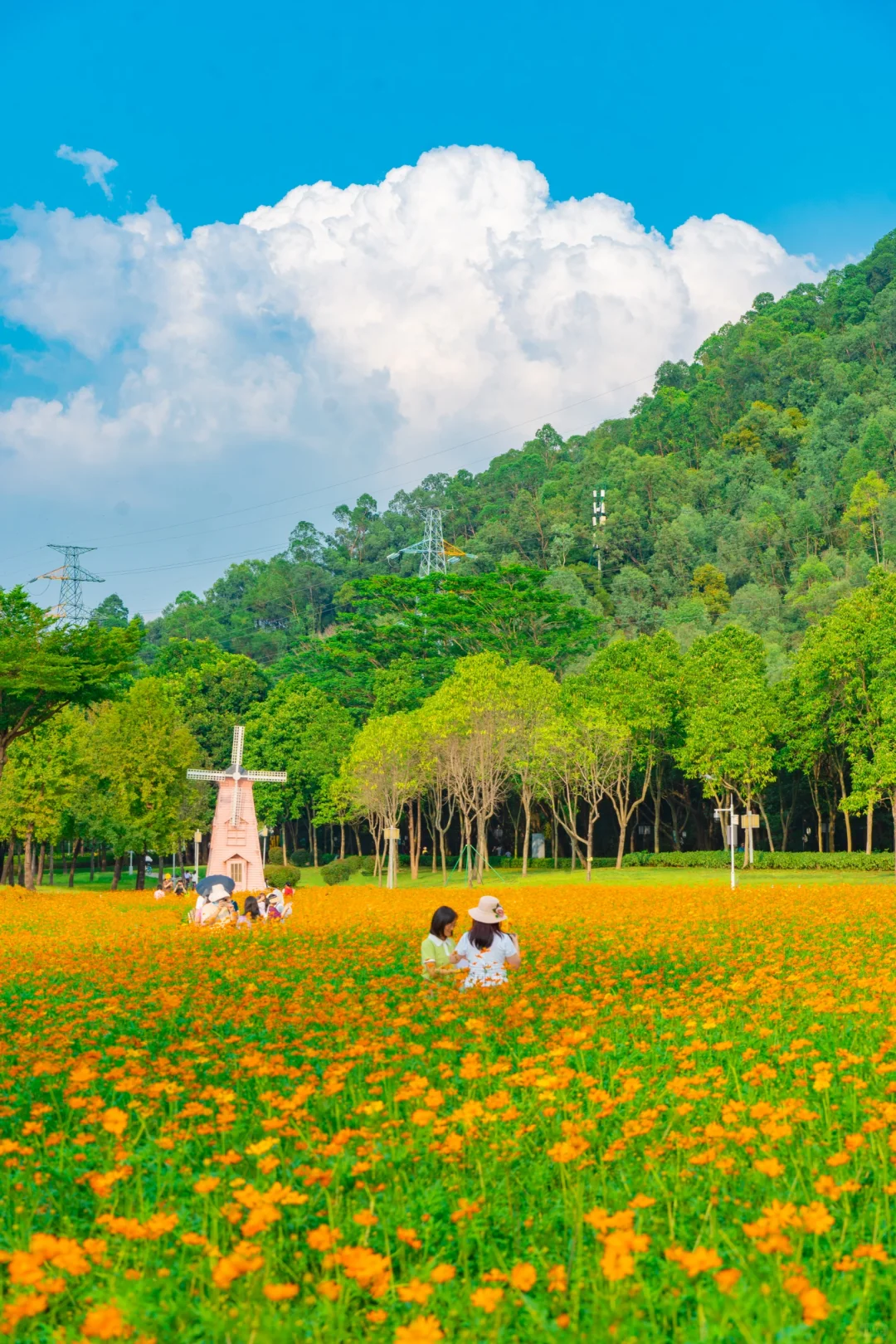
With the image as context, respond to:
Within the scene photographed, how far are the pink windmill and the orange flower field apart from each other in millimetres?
33150

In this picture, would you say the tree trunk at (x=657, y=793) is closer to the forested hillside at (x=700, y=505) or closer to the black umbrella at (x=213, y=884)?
the forested hillside at (x=700, y=505)

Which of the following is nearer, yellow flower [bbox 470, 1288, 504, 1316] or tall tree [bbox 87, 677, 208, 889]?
yellow flower [bbox 470, 1288, 504, 1316]

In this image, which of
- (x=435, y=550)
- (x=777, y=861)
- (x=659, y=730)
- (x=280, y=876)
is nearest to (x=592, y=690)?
(x=659, y=730)

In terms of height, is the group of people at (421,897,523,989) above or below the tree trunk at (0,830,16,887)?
above

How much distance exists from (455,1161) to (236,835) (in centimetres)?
3950

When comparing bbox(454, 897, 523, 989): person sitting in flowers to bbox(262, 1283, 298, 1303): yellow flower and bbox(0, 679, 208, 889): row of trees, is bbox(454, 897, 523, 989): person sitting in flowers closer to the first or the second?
bbox(262, 1283, 298, 1303): yellow flower

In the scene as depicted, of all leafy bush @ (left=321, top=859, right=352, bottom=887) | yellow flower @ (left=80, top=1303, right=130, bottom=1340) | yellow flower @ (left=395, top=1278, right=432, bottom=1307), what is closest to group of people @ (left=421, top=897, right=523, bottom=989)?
yellow flower @ (left=395, top=1278, right=432, bottom=1307)

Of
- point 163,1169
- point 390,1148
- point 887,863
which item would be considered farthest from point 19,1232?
point 887,863

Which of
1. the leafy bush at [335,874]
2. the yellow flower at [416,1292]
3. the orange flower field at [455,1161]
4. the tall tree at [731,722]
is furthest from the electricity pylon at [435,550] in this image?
the yellow flower at [416,1292]

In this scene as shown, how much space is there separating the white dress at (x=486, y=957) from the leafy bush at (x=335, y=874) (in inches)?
1649

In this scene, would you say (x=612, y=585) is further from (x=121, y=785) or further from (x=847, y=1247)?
(x=847, y=1247)

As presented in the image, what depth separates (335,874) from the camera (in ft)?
173

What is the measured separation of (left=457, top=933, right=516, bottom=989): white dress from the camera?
9.57 metres

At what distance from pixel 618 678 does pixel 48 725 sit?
26518mm
